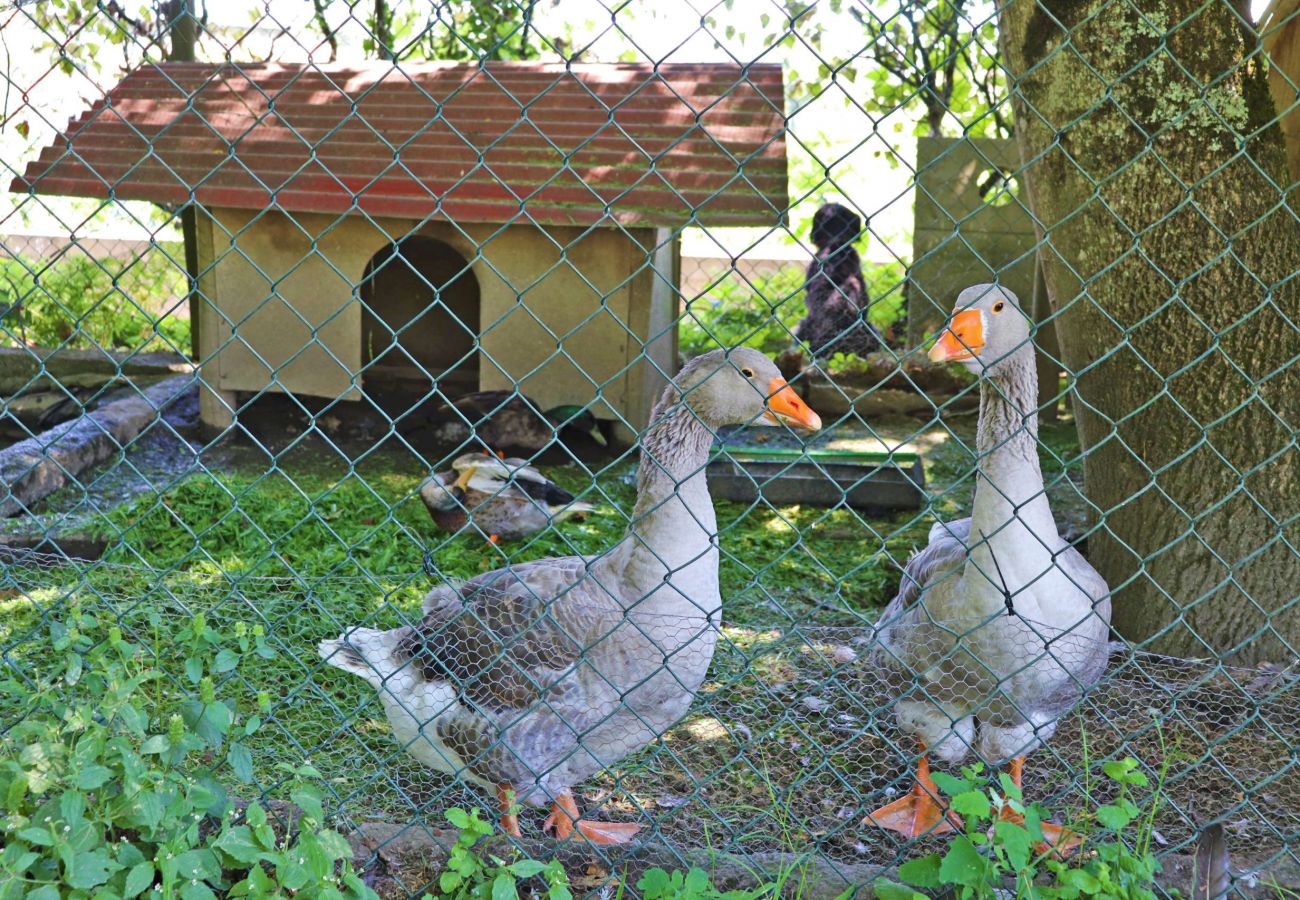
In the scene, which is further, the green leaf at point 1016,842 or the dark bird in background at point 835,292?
the dark bird in background at point 835,292

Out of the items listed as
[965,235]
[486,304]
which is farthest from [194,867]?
[965,235]

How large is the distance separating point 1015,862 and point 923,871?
9.6 inches

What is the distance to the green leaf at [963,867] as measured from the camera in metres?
2.17

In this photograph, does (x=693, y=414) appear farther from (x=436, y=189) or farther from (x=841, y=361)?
(x=841, y=361)

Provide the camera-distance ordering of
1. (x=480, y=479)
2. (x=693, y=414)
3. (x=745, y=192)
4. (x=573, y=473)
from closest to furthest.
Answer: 1. (x=693, y=414)
2. (x=480, y=479)
3. (x=745, y=192)
4. (x=573, y=473)

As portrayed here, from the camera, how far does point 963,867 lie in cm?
218

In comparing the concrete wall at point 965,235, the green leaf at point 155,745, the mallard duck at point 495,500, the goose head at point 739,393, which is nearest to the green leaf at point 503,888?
the green leaf at point 155,745

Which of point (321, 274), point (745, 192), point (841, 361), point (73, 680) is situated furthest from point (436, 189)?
point (73, 680)

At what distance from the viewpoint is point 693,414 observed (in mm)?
2994

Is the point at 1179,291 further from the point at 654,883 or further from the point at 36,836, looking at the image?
the point at 36,836

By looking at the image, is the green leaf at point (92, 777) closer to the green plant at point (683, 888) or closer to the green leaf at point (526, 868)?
the green leaf at point (526, 868)

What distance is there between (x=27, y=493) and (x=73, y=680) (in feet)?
12.5

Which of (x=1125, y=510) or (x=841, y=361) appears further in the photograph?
(x=841, y=361)

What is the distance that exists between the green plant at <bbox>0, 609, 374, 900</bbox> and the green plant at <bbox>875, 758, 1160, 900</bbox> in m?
1.13
